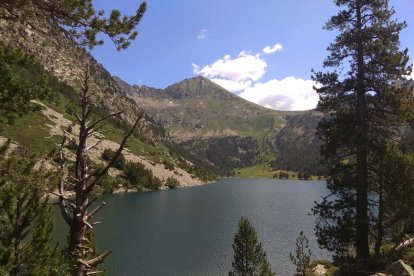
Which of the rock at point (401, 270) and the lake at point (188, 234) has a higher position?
the rock at point (401, 270)

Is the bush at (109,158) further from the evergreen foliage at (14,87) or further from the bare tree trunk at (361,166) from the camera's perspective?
the evergreen foliage at (14,87)

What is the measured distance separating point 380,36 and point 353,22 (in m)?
2.46

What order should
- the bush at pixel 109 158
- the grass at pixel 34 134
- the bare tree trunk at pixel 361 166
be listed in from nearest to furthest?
the bare tree trunk at pixel 361 166, the grass at pixel 34 134, the bush at pixel 109 158

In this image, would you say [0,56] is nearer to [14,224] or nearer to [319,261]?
[14,224]

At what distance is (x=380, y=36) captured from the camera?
27.7 meters

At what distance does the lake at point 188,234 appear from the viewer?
182 feet

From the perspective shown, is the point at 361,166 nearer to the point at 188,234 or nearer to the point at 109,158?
the point at 188,234

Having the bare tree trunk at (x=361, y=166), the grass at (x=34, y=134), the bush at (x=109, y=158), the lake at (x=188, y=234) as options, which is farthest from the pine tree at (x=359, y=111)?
the bush at (x=109, y=158)

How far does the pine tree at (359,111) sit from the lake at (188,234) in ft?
90.3

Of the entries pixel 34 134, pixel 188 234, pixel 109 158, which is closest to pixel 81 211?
pixel 188 234

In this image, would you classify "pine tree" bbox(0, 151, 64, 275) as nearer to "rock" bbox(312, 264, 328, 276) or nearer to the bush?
"rock" bbox(312, 264, 328, 276)

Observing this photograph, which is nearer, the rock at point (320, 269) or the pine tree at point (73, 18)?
the pine tree at point (73, 18)

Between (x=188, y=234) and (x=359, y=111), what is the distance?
57450 millimetres

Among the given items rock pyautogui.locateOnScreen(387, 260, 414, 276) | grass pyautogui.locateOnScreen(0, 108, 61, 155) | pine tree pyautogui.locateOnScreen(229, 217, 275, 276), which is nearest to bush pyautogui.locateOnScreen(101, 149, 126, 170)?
grass pyautogui.locateOnScreen(0, 108, 61, 155)
